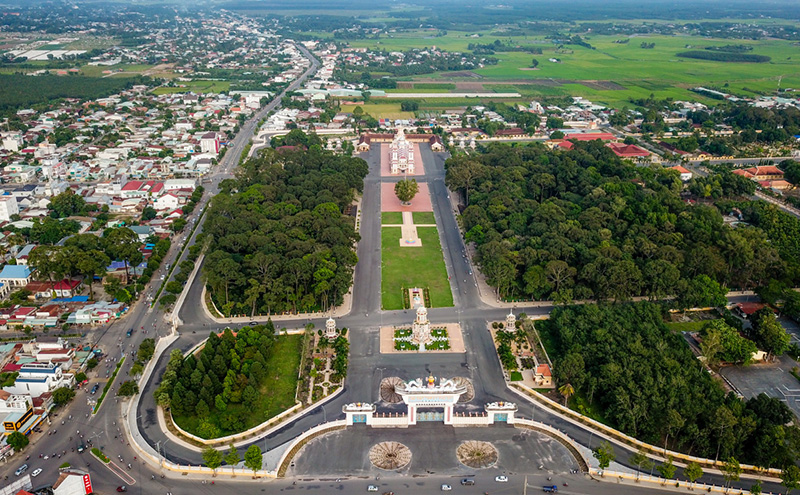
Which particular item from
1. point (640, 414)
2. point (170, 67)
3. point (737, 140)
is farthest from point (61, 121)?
point (737, 140)

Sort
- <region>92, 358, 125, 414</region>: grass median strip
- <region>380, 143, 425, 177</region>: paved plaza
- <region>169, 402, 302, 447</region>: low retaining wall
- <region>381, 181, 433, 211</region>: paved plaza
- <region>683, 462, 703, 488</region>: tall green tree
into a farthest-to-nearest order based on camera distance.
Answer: <region>380, 143, 425, 177</region>: paved plaza → <region>381, 181, 433, 211</region>: paved plaza → <region>92, 358, 125, 414</region>: grass median strip → <region>169, 402, 302, 447</region>: low retaining wall → <region>683, 462, 703, 488</region>: tall green tree

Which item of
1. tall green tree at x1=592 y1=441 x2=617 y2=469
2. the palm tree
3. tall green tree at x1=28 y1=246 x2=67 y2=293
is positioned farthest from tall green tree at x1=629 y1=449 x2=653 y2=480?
tall green tree at x1=28 y1=246 x2=67 y2=293

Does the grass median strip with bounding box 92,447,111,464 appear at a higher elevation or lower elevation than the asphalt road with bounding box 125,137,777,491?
lower

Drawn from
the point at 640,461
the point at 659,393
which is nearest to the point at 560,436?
the point at 640,461

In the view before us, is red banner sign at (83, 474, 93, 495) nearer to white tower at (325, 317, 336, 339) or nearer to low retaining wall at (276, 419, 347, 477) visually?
low retaining wall at (276, 419, 347, 477)

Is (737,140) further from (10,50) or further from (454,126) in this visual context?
(10,50)

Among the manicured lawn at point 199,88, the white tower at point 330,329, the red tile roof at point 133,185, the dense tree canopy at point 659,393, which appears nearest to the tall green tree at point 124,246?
the red tile roof at point 133,185
